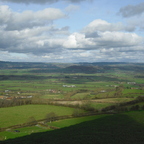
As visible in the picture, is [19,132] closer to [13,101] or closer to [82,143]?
[82,143]

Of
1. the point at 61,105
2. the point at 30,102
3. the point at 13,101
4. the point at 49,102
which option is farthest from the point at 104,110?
the point at 13,101

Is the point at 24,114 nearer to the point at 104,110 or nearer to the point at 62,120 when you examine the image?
the point at 62,120

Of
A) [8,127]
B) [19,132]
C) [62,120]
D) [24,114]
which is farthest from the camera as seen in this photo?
[24,114]

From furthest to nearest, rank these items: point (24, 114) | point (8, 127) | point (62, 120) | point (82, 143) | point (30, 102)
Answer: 1. point (30, 102)
2. point (24, 114)
3. point (62, 120)
4. point (8, 127)
5. point (82, 143)

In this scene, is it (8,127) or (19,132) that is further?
(8,127)

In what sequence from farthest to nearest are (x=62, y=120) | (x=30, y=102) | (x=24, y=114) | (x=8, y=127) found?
(x=30, y=102)
(x=24, y=114)
(x=62, y=120)
(x=8, y=127)

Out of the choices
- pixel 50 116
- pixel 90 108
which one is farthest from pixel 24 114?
pixel 90 108

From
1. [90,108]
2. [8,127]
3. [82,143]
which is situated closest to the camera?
[82,143]

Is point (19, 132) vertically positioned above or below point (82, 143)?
below

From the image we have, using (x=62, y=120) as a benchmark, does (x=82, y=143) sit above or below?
above
